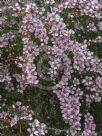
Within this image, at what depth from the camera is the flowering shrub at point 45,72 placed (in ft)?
10.5

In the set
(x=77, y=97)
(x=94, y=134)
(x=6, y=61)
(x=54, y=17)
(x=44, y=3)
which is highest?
(x=44, y=3)

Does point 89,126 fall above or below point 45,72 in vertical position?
below

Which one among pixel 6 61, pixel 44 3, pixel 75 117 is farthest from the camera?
pixel 44 3

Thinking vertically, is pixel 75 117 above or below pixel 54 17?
below

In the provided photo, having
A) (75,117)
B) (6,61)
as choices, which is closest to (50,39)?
(6,61)

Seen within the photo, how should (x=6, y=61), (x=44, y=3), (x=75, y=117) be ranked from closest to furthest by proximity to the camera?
(x=75, y=117) < (x=6, y=61) < (x=44, y=3)

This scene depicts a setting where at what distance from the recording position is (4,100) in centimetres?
332

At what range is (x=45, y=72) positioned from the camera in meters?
3.34

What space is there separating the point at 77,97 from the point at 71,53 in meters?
0.30

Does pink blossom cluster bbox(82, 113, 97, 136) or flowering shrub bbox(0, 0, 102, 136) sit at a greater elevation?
flowering shrub bbox(0, 0, 102, 136)

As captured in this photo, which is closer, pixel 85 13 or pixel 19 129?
pixel 19 129

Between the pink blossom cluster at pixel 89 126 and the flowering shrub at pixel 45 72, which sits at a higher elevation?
the flowering shrub at pixel 45 72

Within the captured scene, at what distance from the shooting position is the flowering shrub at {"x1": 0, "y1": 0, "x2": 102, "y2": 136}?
3.20 metres

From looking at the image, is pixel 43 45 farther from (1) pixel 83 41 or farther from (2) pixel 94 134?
(2) pixel 94 134
